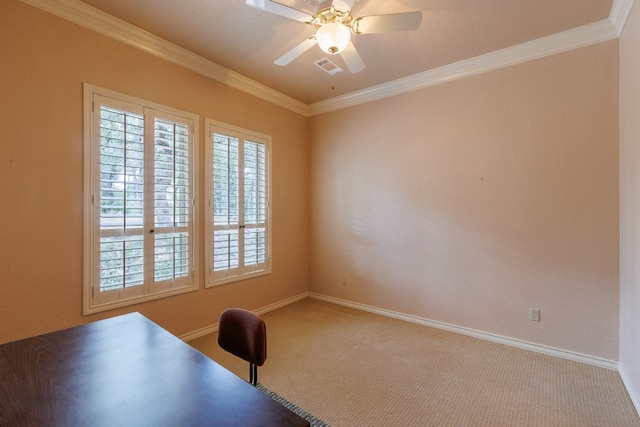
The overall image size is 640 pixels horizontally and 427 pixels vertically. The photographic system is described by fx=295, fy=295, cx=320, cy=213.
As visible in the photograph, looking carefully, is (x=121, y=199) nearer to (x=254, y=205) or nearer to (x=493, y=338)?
(x=254, y=205)

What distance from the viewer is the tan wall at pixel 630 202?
200 centimetres

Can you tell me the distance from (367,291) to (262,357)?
103 inches

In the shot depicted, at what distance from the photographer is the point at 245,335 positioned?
1.50 m

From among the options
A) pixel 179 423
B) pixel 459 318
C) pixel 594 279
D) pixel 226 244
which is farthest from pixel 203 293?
pixel 594 279

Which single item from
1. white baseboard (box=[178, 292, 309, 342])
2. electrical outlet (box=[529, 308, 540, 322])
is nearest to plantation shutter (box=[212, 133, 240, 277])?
white baseboard (box=[178, 292, 309, 342])

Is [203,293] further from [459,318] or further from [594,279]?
[594,279]

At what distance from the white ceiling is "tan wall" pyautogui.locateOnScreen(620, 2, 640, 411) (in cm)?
41

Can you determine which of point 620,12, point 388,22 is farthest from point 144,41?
point 620,12

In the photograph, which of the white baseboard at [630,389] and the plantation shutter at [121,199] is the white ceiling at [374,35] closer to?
the plantation shutter at [121,199]

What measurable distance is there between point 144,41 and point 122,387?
9.25 ft

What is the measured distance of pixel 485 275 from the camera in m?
3.02

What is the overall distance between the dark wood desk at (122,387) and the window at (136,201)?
1223mm

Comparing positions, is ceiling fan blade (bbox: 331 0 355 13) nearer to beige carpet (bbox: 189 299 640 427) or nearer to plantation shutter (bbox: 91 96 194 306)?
plantation shutter (bbox: 91 96 194 306)

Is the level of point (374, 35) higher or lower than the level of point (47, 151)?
higher
